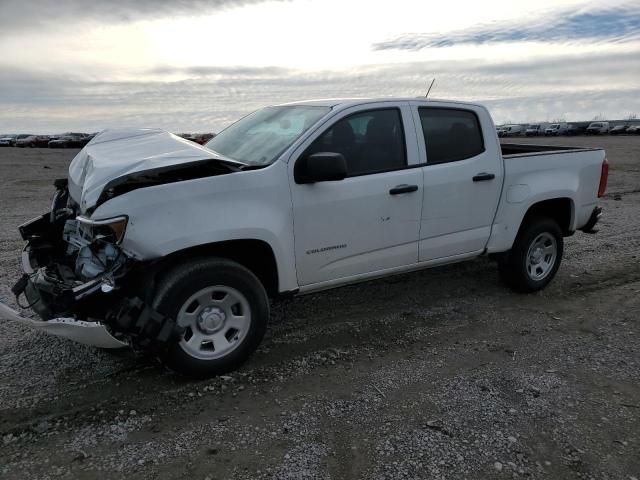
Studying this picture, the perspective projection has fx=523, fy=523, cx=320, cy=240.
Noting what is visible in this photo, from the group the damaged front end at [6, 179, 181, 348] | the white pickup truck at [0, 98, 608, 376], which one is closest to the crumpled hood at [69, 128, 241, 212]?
the white pickup truck at [0, 98, 608, 376]

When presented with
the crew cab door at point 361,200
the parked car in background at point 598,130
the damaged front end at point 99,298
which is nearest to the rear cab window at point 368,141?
the crew cab door at point 361,200

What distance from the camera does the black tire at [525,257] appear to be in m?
5.39

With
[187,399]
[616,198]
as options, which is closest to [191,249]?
[187,399]

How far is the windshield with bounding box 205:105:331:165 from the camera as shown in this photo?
4141mm

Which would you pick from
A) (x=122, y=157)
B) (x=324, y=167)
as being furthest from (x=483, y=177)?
(x=122, y=157)

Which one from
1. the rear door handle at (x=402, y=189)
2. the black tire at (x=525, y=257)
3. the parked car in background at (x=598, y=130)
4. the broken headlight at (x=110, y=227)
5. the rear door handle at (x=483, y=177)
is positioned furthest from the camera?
the parked car in background at (x=598, y=130)

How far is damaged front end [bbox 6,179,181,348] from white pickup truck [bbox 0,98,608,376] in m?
0.01

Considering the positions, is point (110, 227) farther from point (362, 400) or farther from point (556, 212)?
point (556, 212)

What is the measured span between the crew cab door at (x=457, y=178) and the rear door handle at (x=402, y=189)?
153mm

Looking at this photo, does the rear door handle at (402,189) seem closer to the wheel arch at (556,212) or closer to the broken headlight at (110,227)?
the wheel arch at (556,212)

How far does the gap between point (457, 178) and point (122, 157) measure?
9.33 feet

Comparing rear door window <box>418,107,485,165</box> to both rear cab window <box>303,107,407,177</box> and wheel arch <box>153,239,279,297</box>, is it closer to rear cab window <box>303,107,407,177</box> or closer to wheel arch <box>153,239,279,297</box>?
rear cab window <box>303,107,407,177</box>

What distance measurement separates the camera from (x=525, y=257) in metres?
5.43

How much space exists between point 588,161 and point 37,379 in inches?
220
